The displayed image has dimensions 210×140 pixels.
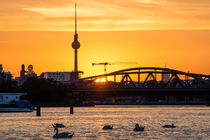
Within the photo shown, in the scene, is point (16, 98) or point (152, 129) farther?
point (16, 98)

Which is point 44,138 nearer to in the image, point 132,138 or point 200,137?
point 132,138

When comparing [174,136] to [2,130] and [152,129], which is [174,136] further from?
[2,130]

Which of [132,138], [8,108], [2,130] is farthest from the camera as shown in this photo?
[8,108]

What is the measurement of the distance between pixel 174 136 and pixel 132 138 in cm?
676

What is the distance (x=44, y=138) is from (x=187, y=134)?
20516mm

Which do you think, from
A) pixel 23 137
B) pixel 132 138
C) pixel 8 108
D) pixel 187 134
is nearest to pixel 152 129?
pixel 187 134

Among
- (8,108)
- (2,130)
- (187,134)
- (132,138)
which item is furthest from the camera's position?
(8,108)

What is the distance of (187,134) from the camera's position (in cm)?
9244

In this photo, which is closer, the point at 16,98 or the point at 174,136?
the point at 174,136

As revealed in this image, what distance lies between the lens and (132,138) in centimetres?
8538

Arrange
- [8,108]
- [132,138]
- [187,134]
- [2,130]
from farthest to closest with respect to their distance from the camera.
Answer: [8,108] → [2,130] → [187,134] → [132,138]

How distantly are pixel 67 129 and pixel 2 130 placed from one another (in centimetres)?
1022

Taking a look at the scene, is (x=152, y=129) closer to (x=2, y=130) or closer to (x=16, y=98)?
(x=2, y=130)

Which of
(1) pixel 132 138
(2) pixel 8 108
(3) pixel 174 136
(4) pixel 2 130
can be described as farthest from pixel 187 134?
(2) pixel 8 108
